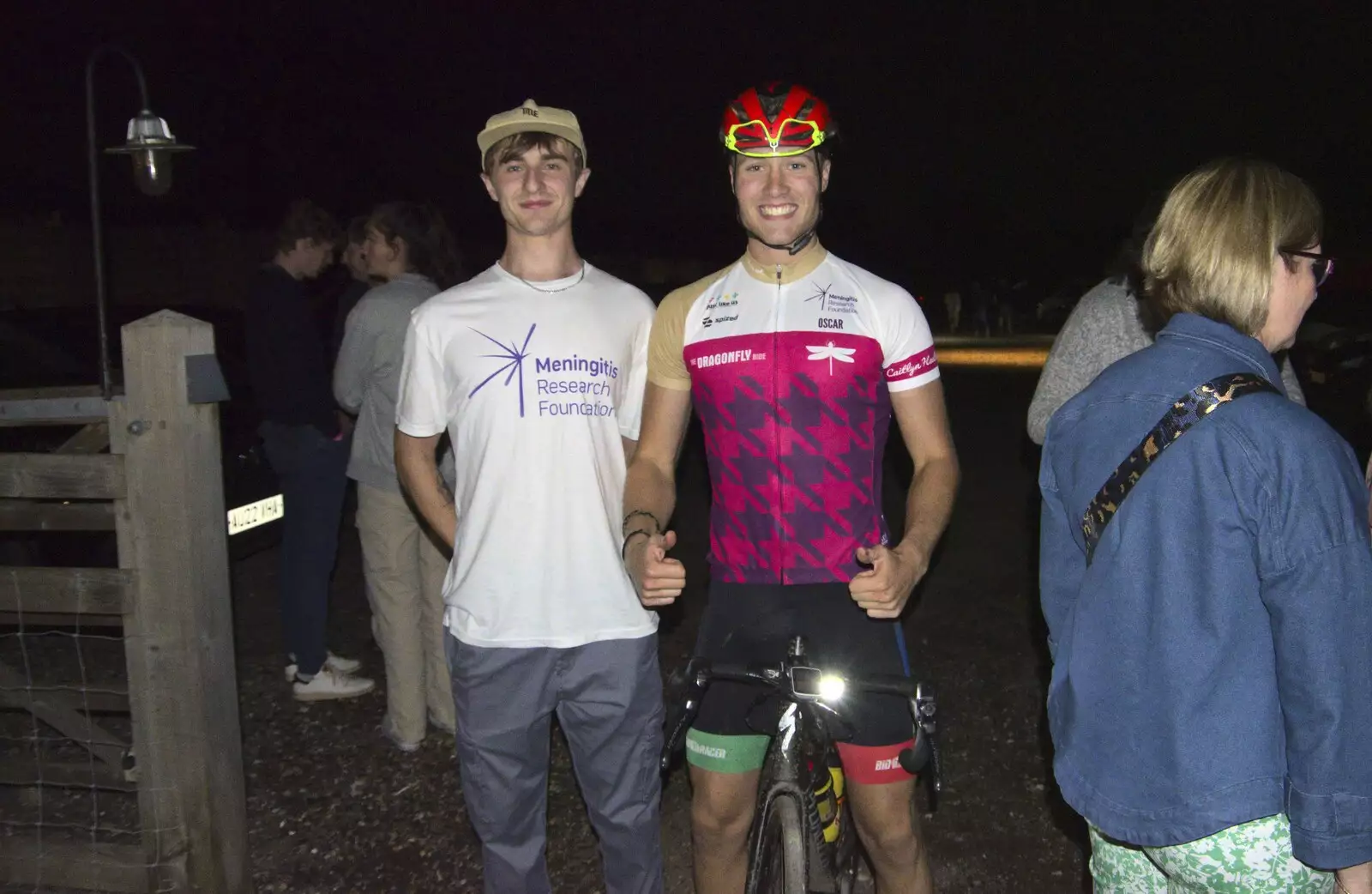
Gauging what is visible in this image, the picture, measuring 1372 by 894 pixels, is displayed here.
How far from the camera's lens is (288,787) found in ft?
16.4

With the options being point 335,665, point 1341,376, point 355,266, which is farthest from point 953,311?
point 335,665

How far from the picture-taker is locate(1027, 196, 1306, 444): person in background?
383 centimetres

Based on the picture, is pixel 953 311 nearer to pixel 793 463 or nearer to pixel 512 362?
pixel 793 463

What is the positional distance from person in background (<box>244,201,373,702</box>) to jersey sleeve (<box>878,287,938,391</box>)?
316 centimetres

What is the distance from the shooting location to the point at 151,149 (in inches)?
215

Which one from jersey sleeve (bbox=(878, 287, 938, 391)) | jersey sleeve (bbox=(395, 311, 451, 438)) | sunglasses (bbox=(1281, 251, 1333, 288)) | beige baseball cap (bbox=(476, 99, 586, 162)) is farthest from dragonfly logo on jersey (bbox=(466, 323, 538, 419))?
sunglasses (bbox=(1281, 251, 1333, 288))

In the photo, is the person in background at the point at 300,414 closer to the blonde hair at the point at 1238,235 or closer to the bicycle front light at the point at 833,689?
the bicycle front light at the point at 833,689

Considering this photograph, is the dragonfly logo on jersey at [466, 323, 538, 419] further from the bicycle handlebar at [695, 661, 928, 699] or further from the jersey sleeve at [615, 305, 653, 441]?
the bicycle handlebar at [695, 661, 928, 699]

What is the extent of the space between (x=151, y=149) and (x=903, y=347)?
159 inches

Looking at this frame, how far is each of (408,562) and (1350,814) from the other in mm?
4004

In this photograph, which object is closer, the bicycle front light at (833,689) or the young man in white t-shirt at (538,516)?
the bicycle front light at (833,689)

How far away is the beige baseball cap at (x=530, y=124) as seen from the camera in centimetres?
325

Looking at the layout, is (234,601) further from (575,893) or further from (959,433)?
(959,433)

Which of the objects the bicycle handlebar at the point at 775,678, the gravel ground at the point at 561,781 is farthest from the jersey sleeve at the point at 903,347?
the gravel ground at the point at 561,781
